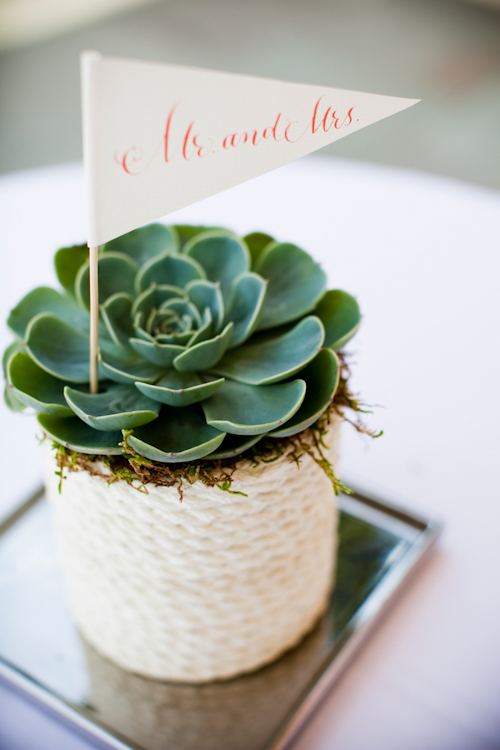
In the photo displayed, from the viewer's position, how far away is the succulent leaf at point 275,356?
53 centimetres

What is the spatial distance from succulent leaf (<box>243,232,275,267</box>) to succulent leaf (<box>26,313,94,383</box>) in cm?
19

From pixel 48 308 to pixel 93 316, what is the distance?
15 cm

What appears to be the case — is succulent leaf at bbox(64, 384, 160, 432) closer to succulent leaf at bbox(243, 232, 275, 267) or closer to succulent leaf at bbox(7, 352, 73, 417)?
succulent leaf at bbox(7, 352, 73, 417)

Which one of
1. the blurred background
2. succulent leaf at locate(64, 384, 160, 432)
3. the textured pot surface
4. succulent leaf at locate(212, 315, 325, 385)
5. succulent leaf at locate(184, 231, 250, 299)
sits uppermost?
the blurred background

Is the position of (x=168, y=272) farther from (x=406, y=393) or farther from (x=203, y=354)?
(x=406, y=393)

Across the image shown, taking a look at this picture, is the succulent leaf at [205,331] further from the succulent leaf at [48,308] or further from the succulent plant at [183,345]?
the succulent leaf at [48,308]

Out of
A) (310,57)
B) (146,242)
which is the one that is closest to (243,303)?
(146,242)

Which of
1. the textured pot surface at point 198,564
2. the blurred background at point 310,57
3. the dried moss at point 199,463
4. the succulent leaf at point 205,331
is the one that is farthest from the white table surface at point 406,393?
the blurred background at point 310,57

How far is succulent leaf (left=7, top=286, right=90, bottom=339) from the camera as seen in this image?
60 cm

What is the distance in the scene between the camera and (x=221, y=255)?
635 millimetres

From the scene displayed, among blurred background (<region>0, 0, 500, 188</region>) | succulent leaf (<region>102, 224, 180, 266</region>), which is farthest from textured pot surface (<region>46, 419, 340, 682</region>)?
blurred background (<region>0, 0, 500, 188</region>)

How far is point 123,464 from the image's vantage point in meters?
0.51

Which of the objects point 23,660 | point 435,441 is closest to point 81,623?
point 23,660

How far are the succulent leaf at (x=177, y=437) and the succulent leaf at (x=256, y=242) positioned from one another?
0.20m
